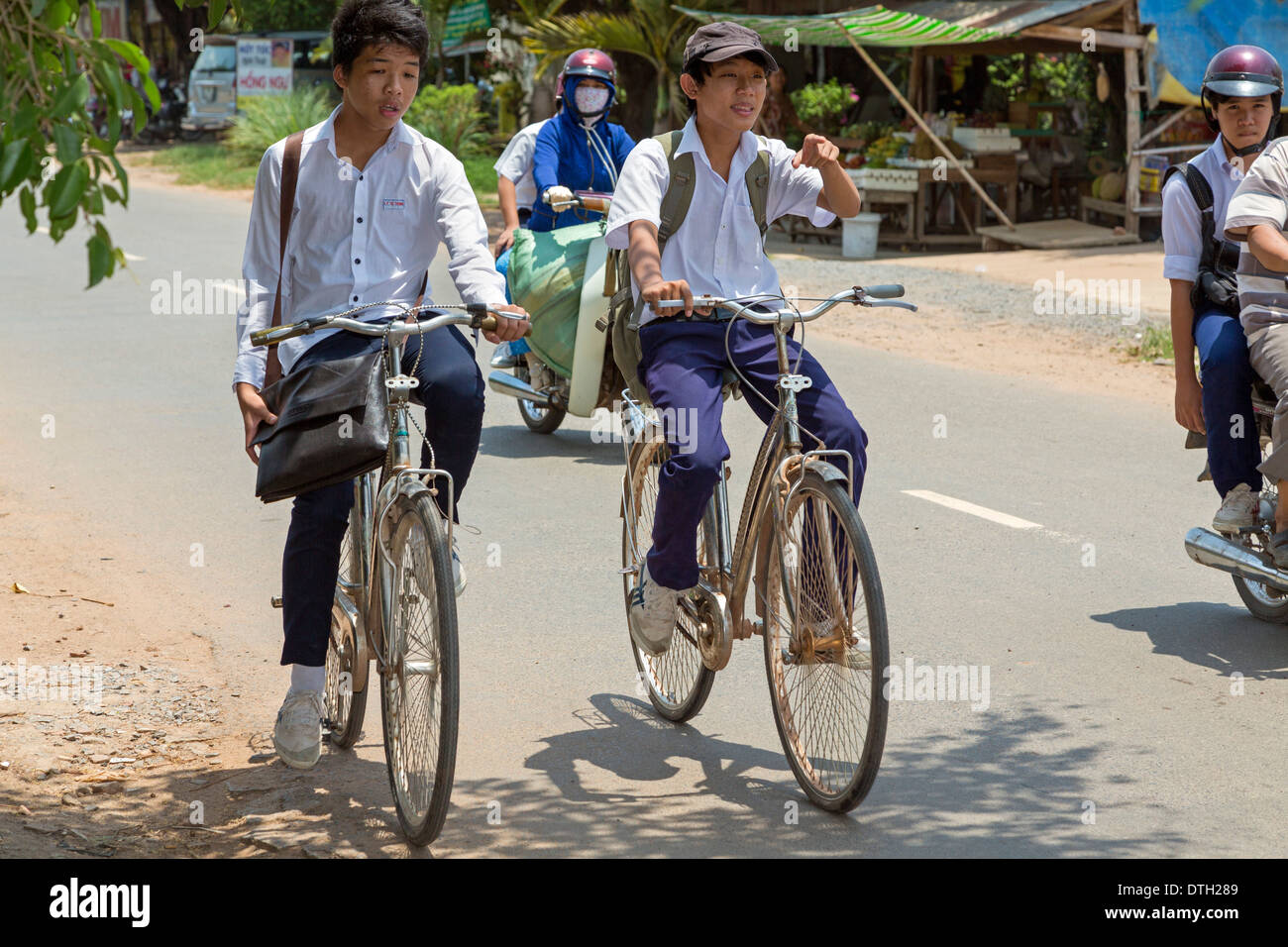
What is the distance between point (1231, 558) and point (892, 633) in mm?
1153

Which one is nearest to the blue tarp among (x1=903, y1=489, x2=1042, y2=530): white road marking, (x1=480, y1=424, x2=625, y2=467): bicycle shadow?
(x1=480, y1=424, x2=625, y2=467): bicycle shadow

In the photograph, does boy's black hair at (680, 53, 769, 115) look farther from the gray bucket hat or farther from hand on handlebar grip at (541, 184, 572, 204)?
hand on handlebar grip at (541, 184, 572, 204)

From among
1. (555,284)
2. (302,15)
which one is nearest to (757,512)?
(555,284)

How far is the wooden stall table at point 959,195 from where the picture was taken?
19094 mm

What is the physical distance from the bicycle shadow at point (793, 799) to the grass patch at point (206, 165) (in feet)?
74.5

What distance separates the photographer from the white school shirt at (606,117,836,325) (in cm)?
446

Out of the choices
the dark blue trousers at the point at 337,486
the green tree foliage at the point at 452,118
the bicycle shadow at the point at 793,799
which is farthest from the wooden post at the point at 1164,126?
the dark blue trousers at the point at 337,486

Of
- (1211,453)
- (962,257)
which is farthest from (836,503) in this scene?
(962,257)

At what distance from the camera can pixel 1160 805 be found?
165 inches

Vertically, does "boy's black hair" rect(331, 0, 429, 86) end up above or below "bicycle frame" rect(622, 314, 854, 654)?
above

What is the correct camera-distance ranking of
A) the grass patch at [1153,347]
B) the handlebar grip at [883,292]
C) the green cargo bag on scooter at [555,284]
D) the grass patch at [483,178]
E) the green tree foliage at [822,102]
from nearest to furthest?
the handlebar grip at [883,292] < the green cargo bag on scooter at [555,284] < the grass patch at [1153,347] < the green tree foliage at [822,102] < the grass patch at [483,178]

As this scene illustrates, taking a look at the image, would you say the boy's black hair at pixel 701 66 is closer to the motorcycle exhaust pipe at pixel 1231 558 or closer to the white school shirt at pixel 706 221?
the white school shirt at pixel 706 221

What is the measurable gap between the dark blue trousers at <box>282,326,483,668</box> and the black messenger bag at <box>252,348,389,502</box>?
0.15 metres
